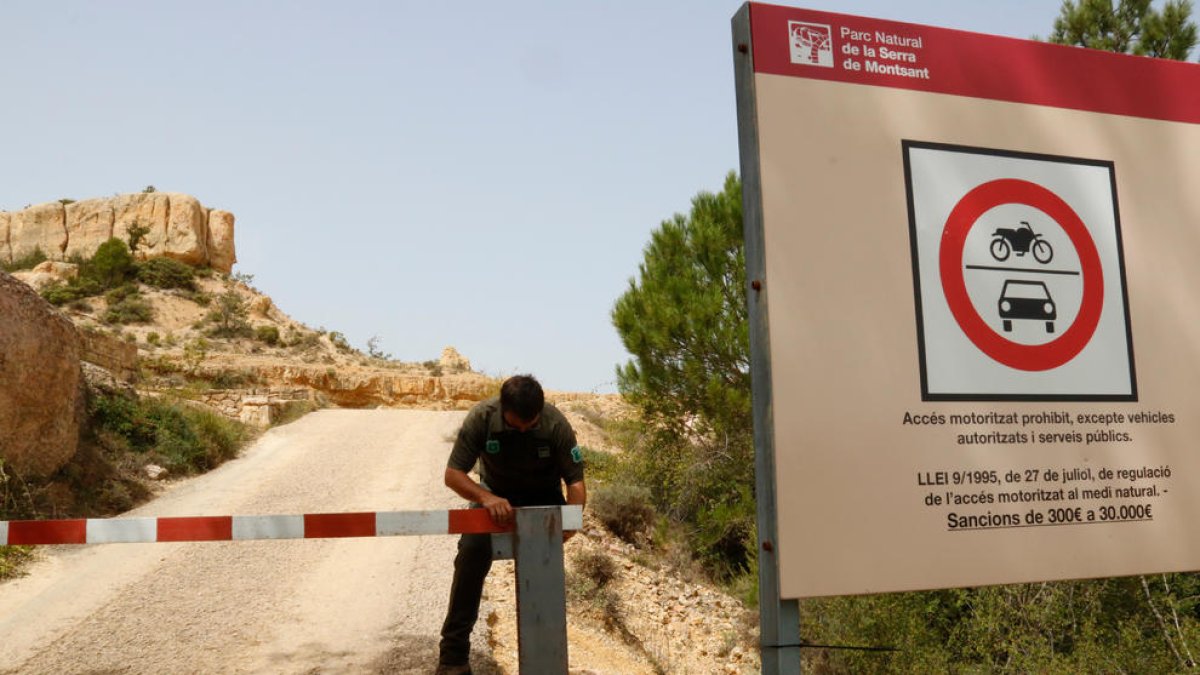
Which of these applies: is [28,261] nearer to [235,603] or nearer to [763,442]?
[235,603]

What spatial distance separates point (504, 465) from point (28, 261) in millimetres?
53189

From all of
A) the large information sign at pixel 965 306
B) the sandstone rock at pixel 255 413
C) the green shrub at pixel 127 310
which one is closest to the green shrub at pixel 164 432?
the sandstone rock at pixel 255 413

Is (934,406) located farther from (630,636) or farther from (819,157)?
(630,636)

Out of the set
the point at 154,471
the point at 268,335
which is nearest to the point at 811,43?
the point at 154,471

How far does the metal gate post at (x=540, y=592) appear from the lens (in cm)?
287

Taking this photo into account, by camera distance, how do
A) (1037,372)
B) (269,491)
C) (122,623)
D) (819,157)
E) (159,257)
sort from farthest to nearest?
1. (159,257)
2. (269,491)
3. (122,623)
4. (1037,372)
5. (819,157)

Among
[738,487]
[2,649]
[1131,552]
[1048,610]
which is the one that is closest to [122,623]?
[2,649]

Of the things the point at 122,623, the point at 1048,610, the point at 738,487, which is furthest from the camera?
the point at 738,487

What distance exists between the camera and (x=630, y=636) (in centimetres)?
759

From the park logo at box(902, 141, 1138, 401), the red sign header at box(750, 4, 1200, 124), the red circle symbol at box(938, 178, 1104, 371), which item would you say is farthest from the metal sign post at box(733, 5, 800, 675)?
the red circle symbol at box(938, 178, 1104, 371)

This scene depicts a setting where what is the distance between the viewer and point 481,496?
3.30 metres

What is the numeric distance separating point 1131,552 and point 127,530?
142 inches

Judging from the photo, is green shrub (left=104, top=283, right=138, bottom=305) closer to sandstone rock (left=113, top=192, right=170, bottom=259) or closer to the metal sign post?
sandstone rock (left=113, top=192, right=170, bottom=259)

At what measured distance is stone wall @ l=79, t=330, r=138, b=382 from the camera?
52.6ft
